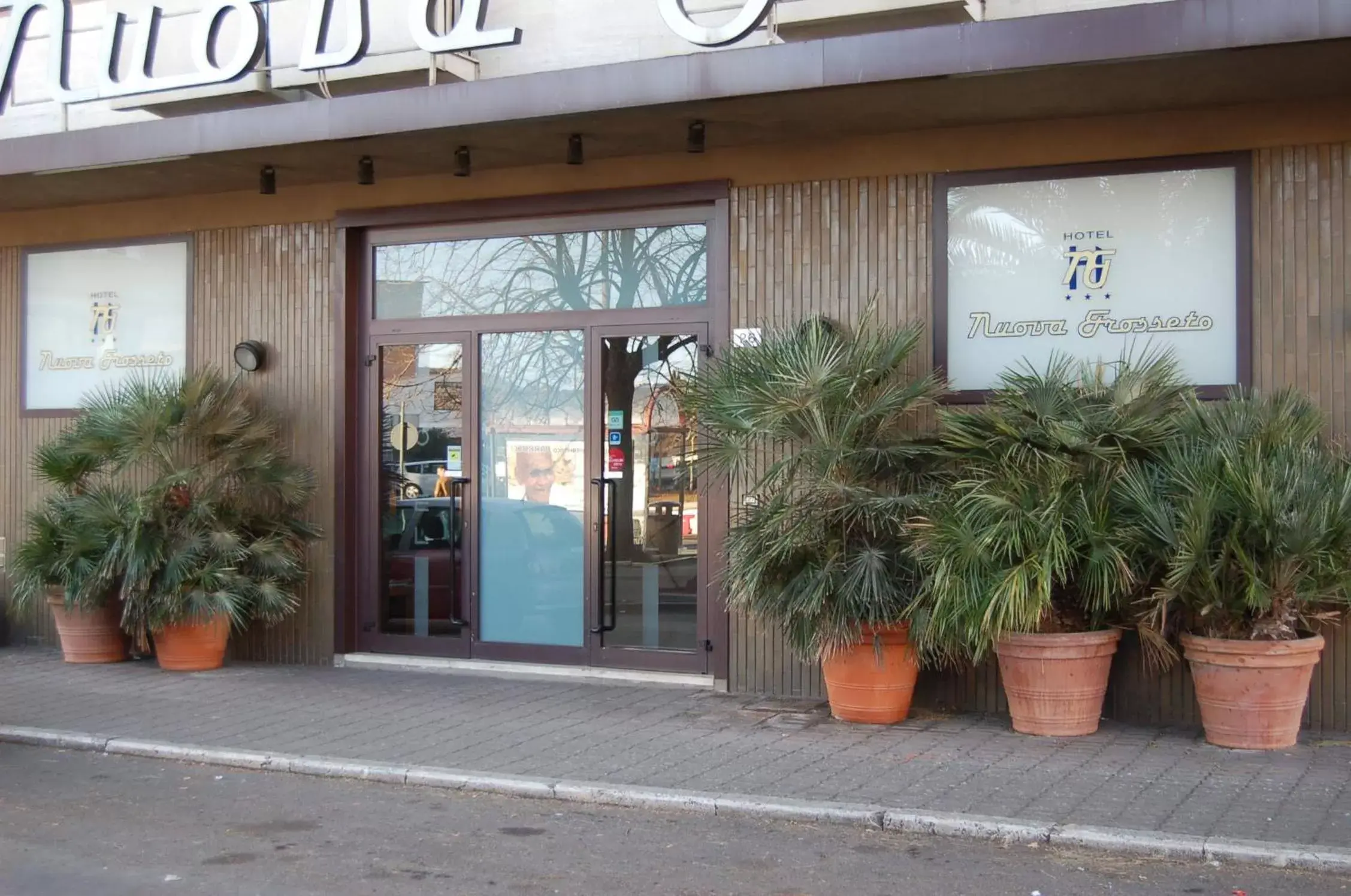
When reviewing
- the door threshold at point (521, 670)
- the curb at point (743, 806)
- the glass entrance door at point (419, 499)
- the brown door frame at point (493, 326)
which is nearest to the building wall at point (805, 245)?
A: the brown door frame at point (493, 326)

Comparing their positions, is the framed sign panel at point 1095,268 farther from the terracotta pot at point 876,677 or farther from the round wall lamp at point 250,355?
the round wall lamp at point 250,355

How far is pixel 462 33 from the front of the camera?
9000 millimetres

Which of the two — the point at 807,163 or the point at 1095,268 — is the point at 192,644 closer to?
the point at 807,163

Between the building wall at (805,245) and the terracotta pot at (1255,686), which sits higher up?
the building wall at (805,245)

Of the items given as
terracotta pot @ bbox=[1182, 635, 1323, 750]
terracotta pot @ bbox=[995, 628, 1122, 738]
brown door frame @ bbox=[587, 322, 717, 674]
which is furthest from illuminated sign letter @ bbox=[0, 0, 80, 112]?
terracotta pot @ bbox=[1182, 635, 1323, 750]

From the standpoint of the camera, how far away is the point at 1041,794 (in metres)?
6.52

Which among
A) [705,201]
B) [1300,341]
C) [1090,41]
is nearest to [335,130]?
[705,201]

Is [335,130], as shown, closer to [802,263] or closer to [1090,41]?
[802,263]

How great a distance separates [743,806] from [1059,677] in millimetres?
2248

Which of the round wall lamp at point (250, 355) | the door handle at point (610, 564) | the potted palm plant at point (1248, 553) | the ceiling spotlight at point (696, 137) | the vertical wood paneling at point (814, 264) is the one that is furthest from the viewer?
the round wall lamp at point (250, 355)

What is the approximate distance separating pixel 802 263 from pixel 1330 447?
349cm

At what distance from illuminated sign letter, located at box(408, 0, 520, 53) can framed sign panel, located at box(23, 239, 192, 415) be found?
135 inches

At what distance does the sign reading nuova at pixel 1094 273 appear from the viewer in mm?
8422

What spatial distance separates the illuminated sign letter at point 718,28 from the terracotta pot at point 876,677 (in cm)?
367
